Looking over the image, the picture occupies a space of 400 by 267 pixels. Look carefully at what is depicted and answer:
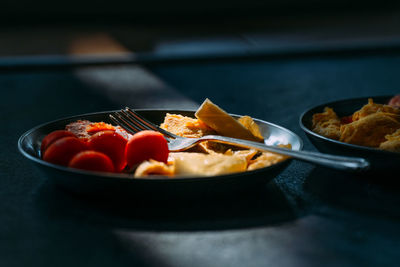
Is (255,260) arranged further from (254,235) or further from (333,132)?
(333,132)

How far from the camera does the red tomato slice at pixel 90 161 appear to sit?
0.83m

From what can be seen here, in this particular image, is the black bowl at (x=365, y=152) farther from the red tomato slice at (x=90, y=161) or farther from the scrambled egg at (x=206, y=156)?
the red tomato slice at (x=90, y=161)

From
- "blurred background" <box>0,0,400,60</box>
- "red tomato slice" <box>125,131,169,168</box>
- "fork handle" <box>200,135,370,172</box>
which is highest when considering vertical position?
"fork handle" <box>200,135,370,172</box>

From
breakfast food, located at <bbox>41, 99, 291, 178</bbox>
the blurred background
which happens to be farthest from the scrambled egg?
the blurred background

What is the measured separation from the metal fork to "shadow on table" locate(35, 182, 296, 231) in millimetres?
87

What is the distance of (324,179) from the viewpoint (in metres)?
0.98

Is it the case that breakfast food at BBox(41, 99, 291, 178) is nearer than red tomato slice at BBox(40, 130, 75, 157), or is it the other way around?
breakfast food at BBox(41, 99, 291, 178)

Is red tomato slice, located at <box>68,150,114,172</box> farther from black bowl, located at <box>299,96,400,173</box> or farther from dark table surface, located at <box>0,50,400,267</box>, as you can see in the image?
black bowl, located at <box>299,96,400,173</box>

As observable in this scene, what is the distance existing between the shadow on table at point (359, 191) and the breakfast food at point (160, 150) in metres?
0.10

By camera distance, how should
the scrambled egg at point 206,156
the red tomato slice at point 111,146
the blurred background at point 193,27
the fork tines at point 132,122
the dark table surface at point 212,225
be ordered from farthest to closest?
the blurred background at point 193,27, the fork tines at point 132,122, the red tomato slice at point 111,146, the scrambled egg at point 206,156, the dark table surface at point 212,225

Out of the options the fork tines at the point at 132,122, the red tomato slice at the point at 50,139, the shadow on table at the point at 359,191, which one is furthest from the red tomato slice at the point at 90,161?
the shadow on table at the point at 359,191

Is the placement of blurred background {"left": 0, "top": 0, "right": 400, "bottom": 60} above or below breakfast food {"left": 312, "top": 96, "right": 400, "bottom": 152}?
below

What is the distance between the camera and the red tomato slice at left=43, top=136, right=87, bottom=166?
2.88ft

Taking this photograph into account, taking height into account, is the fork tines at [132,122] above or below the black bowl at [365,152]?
below
